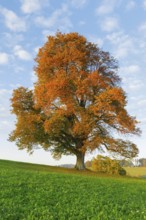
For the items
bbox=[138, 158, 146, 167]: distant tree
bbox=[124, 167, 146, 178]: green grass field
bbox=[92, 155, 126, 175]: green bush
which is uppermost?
bbox=[138, 158, 146, 167]: distant tree

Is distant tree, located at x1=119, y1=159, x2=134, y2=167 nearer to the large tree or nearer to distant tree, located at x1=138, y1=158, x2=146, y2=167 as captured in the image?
the large tree

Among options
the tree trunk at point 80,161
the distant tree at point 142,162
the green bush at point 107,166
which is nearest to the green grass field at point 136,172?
the green bush at point 107,166

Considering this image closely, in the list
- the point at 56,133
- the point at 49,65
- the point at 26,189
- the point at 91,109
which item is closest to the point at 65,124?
the point at 56,133

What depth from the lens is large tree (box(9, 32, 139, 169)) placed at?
43.6 meters

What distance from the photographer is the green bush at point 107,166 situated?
48.4 m

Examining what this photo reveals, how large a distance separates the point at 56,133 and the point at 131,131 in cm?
1046

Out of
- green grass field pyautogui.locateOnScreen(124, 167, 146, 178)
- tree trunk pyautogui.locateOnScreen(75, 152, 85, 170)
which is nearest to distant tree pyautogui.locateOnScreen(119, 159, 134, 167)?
tree trunk pyautogui.locateOnScreen(75, 152, 85, 170)

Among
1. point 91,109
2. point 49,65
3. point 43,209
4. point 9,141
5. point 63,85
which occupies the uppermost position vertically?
point 49,65

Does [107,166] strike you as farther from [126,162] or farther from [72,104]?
[72,104]

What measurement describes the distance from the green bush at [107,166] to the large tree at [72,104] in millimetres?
2683

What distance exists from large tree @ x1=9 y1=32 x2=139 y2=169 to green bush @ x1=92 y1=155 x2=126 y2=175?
2.68 meters

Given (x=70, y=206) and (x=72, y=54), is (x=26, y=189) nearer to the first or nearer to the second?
(x=70, y=206)

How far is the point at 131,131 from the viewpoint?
45.2 m

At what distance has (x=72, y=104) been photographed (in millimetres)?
44312
